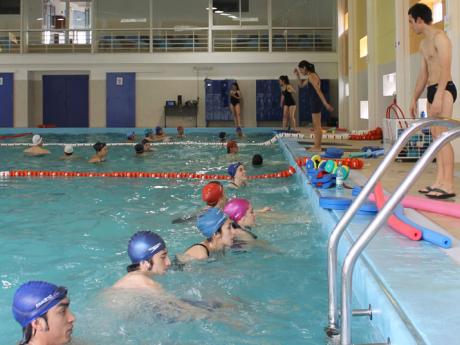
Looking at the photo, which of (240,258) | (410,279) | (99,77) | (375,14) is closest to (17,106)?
(99,77)

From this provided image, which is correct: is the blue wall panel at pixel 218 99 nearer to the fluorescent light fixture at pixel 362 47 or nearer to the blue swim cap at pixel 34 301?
the fluorescent light fixture at pixel 362 47

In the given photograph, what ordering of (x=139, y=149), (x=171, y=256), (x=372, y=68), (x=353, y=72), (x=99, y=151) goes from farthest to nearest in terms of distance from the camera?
(x=353, y=72) < (x=372, y=68) < (x=139, y=149) < (x=99, y=151) < (x=171, y=256)

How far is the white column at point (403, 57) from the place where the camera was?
11781 millimetres

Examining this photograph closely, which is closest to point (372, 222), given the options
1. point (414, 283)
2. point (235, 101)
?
point (414, 283)

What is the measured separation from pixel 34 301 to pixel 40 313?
0.20 ft

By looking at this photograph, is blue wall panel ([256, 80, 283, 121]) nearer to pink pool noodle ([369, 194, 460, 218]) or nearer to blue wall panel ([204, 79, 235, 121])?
blue wall panel ([204, 79, 235, 121])

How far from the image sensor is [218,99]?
80.4 feet

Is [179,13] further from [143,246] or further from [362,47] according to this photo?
[143,246]

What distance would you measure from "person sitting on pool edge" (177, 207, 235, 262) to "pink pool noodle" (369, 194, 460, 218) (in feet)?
4.45

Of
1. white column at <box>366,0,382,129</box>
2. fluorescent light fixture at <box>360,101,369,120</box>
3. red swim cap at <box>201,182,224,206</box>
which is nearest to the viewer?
red swim cap at <box>201,182,224,206</box>

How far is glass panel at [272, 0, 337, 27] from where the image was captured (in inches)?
977

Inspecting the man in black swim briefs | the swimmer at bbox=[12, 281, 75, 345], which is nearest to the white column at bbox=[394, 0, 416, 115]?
the man in black swim briefs

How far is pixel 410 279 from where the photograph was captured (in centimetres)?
315

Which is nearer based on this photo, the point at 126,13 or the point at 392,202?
the point at 392,202
